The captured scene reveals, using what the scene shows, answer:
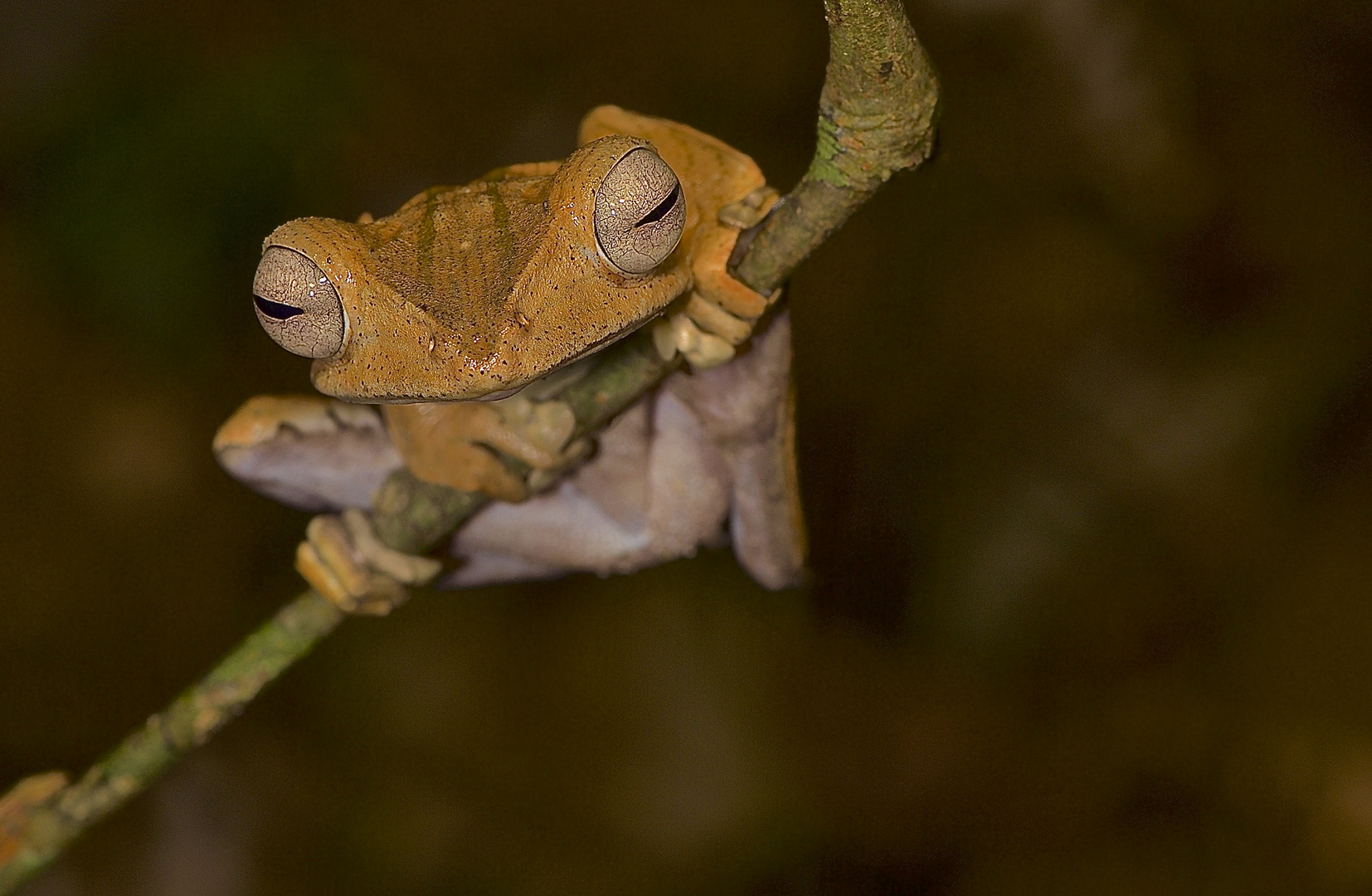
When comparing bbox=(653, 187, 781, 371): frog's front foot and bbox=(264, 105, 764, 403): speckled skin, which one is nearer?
bbox=(264, 105, 764, 403): speckled skin

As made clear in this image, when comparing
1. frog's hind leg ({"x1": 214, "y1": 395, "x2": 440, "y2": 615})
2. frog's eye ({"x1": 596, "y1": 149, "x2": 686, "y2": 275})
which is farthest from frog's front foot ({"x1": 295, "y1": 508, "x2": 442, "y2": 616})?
frog's eye ({"x1": 596, "y1": 149, "x2": 686, "y2": 275})

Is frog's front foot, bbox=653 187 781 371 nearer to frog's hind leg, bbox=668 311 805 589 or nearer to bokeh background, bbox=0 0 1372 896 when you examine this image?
frog's hind leg, bbox=668 311 805 589

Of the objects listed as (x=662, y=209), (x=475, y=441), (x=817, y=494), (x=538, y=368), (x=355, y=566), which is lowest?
(x=817, y=494)

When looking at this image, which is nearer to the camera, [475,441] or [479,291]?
[479,291]

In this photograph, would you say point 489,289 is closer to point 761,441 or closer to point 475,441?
point 475,441

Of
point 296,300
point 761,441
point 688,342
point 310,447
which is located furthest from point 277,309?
point 761,441

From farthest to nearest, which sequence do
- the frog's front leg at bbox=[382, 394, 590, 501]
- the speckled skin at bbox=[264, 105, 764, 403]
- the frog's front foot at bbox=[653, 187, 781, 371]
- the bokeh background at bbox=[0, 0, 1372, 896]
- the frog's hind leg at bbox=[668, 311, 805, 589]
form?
1. the bokeh background at bbox=[0, 0, 1372, 896]
2. the frog's hind leg at bbox=[668, 311, 805, 589]
3. the frog's front leg at bbox=[382, 394, 590, 501]
4. the frog's front foot at bbox=[653, 187, 781, 371]
5. the speckled skin at bbox=[264, 105, 764, 403]

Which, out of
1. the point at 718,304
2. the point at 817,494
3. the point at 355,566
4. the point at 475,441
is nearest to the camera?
the point at 718,304
